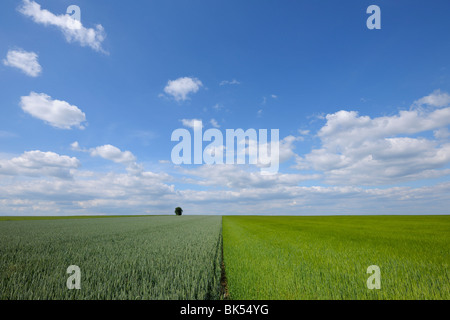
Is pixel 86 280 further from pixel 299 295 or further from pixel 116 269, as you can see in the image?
pixel 299 295

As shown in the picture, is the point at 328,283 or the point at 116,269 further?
the point at 116,269
